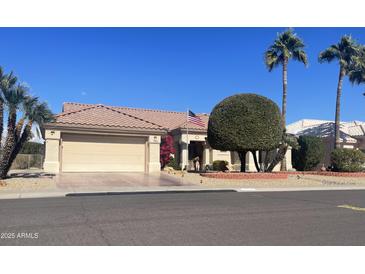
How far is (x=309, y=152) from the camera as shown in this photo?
28719mm

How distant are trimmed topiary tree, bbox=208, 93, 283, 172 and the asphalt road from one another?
30.2 ft

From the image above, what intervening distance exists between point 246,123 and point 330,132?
18802mm

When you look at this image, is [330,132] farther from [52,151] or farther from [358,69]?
[52,151]

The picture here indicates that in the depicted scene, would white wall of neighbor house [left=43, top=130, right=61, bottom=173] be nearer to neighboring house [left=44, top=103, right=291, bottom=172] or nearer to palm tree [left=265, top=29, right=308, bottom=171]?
neighboring house [left=44, top=103, right=291, bottom=172]

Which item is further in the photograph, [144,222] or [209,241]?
[144,222]

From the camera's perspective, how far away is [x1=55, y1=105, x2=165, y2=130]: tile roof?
920 inches

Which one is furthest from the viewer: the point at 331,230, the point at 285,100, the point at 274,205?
the point at 285,100

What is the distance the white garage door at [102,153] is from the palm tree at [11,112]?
5.68 m

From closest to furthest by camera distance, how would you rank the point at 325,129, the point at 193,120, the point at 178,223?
1. the point at 178,223
2. the point at 193,120
3. the point at 325,129

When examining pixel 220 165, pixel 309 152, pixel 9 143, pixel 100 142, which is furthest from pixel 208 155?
pixel 9 143

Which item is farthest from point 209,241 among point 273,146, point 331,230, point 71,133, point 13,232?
point 71,133

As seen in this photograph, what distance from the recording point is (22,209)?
9992mm

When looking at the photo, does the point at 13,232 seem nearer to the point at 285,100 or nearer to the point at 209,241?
the point at 209,241

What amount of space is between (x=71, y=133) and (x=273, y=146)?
12.9 m
